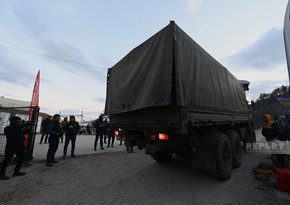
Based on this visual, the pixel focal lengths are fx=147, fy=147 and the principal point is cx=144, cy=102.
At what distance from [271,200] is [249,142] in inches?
231

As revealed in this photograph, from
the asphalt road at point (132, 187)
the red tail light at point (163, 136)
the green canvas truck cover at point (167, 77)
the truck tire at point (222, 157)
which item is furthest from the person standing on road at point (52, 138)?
the truck tire at point (222, 157)

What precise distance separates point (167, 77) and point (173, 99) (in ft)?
1.31

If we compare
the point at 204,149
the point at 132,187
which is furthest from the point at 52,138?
the point at 204,149

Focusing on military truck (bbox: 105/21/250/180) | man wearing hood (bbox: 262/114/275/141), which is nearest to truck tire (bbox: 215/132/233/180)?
military truck (bbox: 105/21/250/180)

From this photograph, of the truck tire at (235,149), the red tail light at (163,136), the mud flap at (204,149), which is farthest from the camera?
the truck tire at (235,149)

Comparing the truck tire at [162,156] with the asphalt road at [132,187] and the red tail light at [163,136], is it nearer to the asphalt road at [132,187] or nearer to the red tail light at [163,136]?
the asphalt road at [132,187]

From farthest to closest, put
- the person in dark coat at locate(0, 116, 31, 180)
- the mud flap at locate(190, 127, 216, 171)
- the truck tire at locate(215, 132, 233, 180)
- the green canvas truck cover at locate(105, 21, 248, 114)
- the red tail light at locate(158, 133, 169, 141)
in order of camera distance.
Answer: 1. the person in dark coat at locate(0, 116, 31, 180)
2. the truck tire at locate(215, 132, 233, 180)
3. the mud flap at locate(190, 127, 216, 171)
4. the red tail light at locate(158, 133, 169, 141)
5. the green canvas truck cover at locate(105, 21, 248, 114)

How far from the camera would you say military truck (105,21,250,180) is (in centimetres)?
258

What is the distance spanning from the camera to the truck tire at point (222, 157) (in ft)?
10.7

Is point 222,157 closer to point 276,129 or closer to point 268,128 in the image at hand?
point 268,128

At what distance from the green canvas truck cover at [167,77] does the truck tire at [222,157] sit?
765 millimetres

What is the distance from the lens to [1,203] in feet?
8.34

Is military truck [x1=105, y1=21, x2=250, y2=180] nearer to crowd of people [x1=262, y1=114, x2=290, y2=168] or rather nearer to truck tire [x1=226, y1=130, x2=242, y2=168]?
truck tire [x1=226, y1=130, x2=242, y2=168]

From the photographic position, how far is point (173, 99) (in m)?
2.54
